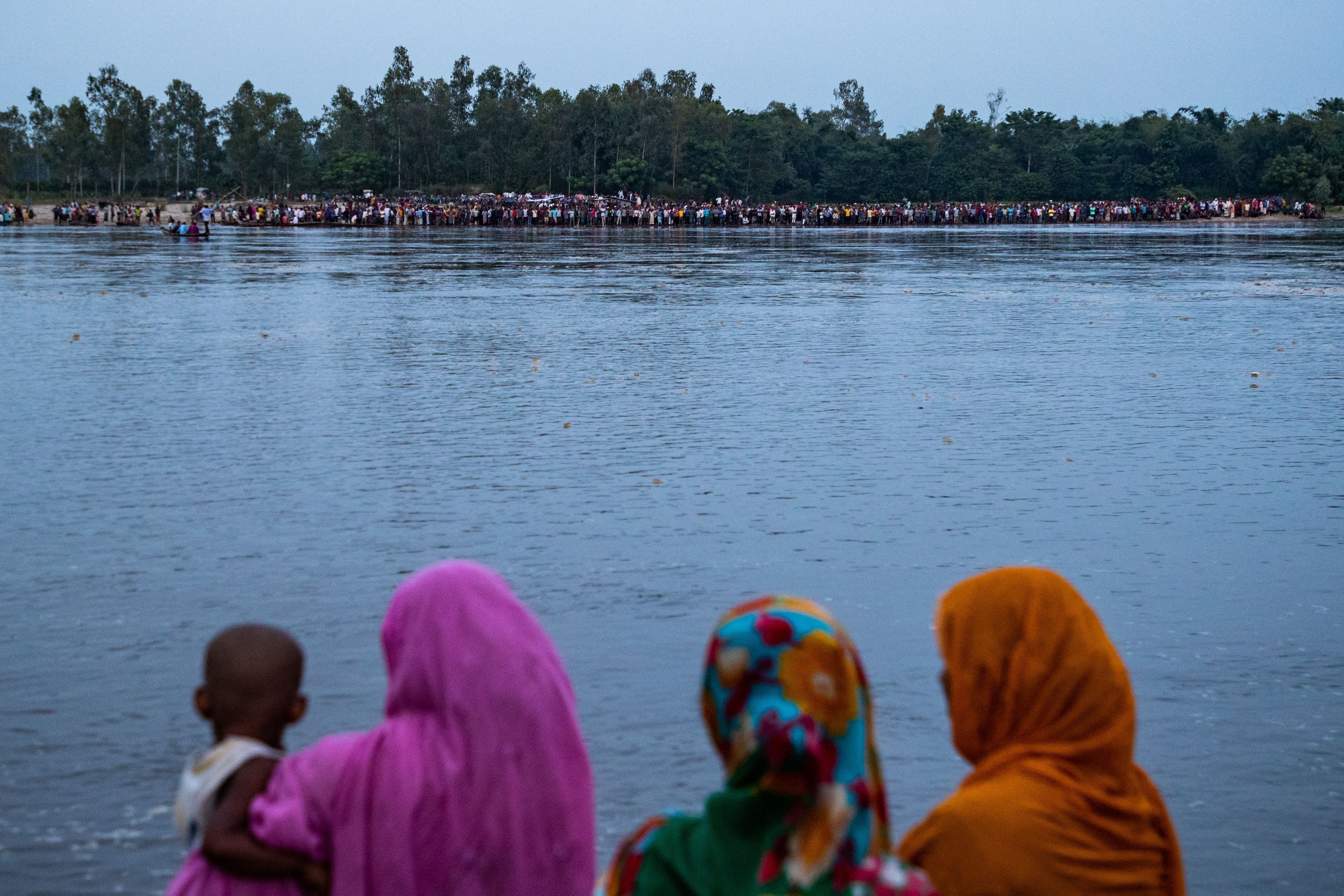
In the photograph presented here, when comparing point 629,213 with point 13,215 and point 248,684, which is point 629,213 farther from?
point 248,684

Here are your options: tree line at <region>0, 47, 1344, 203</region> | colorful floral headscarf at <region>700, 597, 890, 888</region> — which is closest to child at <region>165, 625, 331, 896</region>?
colorful floral headscarf at <region>700, 597, 890, 888</region>

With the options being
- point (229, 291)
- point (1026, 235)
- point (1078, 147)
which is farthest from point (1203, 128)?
point (229, 291)

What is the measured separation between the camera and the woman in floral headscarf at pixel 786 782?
2.15 m

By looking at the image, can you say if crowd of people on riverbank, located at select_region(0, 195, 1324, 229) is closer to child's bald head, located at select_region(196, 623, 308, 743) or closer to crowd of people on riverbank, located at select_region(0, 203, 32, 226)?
crowd of people on riverbank, located at select_region(0, 203, 32, 226)

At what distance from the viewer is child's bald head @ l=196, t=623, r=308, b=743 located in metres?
2.72

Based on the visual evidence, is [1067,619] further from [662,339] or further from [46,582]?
[662,339]

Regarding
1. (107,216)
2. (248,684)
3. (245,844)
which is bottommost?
(245,844)

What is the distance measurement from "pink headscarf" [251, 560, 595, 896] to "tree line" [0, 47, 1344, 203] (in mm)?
113637

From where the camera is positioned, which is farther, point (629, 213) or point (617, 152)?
point (617, 152)

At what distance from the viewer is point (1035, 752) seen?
2.74 meters

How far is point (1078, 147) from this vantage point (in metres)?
132

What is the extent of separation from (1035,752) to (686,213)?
9750 centimetres

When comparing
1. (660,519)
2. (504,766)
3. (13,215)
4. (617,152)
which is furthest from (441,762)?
(617,152)

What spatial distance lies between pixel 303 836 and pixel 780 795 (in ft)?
3.17
